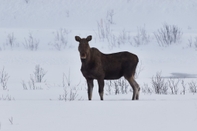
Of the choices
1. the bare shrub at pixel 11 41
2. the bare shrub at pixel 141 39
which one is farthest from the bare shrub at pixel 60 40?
the bare shrub at pixel 141 39

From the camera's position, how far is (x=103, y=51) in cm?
2150

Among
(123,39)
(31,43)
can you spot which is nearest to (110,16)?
(123,39)

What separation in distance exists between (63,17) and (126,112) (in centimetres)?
2385

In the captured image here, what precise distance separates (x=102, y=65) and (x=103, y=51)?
11054 mm

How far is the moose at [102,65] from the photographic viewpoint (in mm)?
10156

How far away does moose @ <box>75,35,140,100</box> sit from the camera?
1016 centimetres

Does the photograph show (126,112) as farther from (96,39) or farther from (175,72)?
(96,39)

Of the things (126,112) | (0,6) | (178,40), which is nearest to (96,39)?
(178,40)

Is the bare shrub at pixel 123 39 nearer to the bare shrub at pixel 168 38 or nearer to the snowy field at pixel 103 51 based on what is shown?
the snowy field at pixel 103 51

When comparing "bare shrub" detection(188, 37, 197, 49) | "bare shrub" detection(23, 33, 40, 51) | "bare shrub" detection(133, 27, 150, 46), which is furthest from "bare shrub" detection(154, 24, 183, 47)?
"bare shrub" detection(23, 33, 40, 51)

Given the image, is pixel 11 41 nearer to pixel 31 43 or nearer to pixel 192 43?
pixel 31 43

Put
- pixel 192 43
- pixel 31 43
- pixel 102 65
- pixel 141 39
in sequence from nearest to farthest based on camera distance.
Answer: pixel 102 65
pixel 192 43
pixel 31 43
pixel 141 39

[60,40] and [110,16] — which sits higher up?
[110,16]

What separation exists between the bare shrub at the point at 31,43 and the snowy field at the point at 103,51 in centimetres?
7
